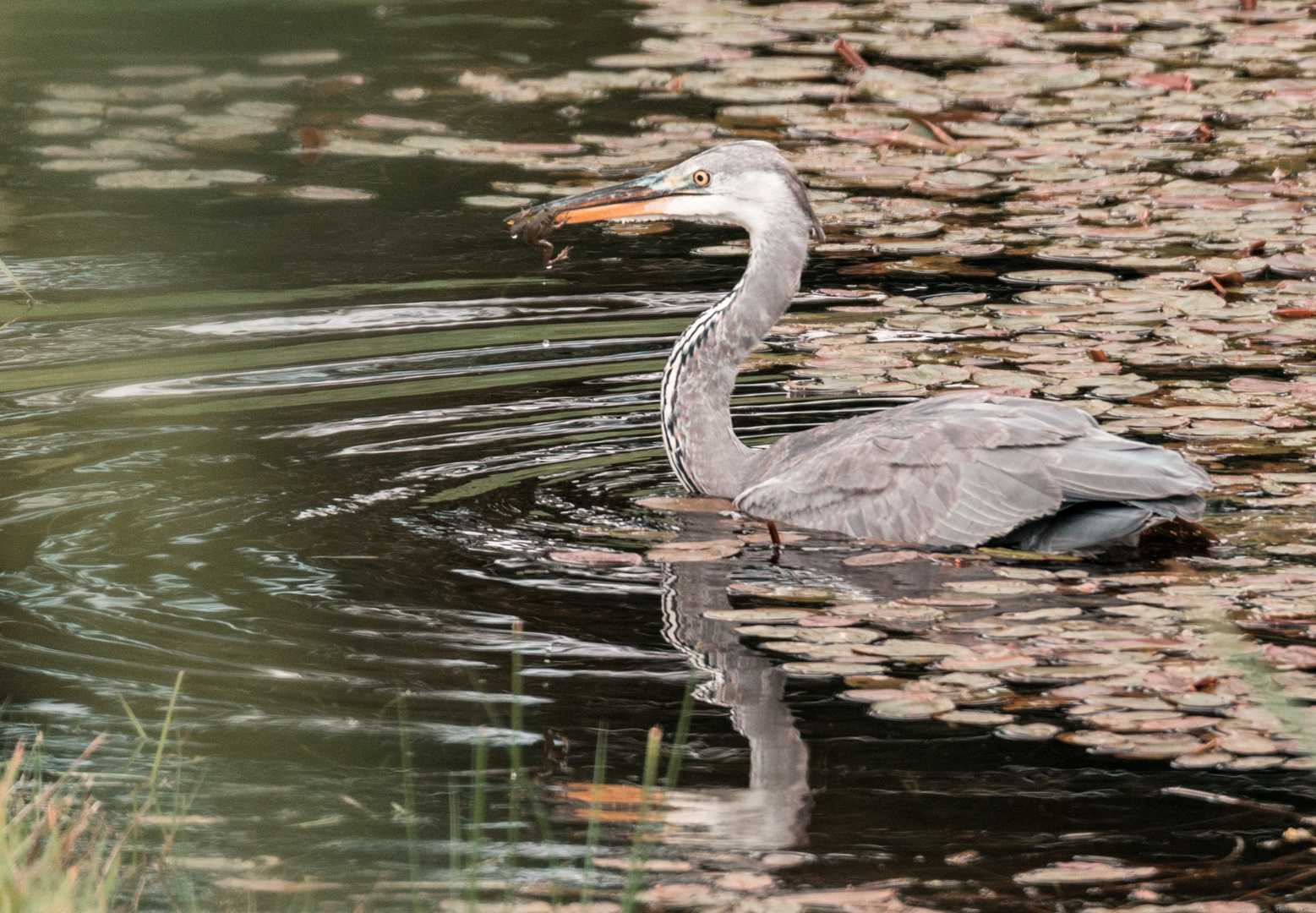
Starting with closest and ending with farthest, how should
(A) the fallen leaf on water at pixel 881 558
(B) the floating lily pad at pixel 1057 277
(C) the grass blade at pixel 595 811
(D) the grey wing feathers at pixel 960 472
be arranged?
(C) the grass blade at pixel 595 811
(D) the grey wing feathers at pixel 960 472
(A) the fallen leaf on water at pixel 881 558
(B) the floating lily pad at pixel 1057 277

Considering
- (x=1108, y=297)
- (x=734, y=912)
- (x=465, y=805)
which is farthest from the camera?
(x=1108, y=297)

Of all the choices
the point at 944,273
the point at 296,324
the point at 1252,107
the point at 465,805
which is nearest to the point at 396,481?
the point at 296,324

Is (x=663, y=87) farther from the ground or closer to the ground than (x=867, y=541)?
farther from the ground

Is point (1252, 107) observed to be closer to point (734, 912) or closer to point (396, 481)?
point (396, 481)

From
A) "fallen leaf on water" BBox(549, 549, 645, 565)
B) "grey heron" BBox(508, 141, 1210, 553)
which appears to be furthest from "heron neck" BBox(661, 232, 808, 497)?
"fallen leaf on water" BBox(549, 549, 645, 565)

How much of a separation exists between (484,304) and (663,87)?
3.67 metres

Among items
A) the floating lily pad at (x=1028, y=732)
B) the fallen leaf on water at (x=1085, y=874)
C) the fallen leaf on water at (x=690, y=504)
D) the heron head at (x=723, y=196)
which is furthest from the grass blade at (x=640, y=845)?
the heron head at (x=723, y=196)

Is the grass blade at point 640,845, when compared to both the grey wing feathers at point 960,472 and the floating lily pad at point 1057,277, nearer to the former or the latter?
the grey wing feathers at point 960,472

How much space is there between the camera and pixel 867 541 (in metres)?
6.22

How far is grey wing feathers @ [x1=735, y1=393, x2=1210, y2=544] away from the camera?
5.75 meters

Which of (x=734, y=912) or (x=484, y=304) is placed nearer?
(x=734, y=912)

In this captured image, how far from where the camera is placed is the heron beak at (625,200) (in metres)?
6.91

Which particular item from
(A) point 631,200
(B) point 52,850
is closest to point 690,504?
(A) point 631,200

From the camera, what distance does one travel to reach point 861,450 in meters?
6.21
